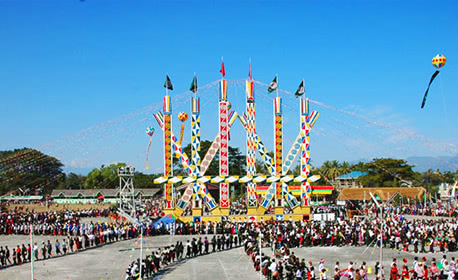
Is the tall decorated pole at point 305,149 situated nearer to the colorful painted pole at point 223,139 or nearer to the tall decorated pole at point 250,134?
the tall decorated pole at point 250,134

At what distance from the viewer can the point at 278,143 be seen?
3825 cm

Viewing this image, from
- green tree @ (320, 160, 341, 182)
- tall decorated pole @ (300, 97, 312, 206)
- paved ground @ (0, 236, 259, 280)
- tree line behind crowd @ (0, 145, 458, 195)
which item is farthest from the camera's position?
green tree @ (320, 160, 341, 182)

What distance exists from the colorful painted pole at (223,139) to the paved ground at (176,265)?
9972 millimetres

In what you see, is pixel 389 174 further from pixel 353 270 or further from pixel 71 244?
pixel 353 270

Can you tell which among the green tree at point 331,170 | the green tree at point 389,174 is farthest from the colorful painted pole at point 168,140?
the green tree at point 331,170

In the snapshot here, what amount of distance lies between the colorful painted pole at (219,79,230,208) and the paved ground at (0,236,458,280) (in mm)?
9972

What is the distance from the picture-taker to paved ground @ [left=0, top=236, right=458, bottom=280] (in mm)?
19281

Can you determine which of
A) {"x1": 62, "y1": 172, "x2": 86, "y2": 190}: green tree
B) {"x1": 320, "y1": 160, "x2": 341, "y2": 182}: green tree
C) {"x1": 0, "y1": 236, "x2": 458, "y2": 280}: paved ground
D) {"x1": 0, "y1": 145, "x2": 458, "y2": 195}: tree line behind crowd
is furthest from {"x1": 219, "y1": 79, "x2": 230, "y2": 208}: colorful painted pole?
{"x1": 62, "y1": 172, "x2": 86, "y2": 190}: green tree

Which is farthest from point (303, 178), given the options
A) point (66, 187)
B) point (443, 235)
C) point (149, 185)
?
point (66, 187)

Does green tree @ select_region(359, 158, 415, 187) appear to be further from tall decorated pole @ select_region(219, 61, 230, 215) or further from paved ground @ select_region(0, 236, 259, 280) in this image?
paved ground @ select_region(0, 236, 259, 280)

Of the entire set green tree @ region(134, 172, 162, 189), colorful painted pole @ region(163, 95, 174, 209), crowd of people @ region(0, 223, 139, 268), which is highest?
colorful painted pole @ region(163, 95, 174, 209)

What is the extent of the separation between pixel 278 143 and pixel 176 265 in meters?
18.5

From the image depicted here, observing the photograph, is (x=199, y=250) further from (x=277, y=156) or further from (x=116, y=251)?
(x=277, y=156)

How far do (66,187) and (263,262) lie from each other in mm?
79477
